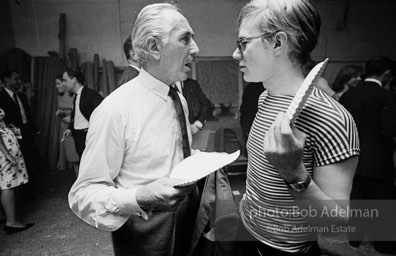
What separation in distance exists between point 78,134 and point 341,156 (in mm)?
3863

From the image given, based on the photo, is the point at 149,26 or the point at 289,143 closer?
the point at 289,143

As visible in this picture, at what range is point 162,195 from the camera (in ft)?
3.37

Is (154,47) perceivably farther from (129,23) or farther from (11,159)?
(129,23)

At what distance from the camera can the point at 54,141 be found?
608cm

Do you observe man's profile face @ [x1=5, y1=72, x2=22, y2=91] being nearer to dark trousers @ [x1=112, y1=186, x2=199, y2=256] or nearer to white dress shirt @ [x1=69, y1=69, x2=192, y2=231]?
white dress shirt @ [x1=69, y1=69, x2=192, y2=231]

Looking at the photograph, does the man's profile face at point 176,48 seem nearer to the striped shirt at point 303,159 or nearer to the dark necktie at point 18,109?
the striped shirt at point 303,159

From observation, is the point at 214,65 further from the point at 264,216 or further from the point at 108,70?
the point at 264,216

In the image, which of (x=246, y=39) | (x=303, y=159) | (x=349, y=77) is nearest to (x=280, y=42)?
(x=246, y=39)

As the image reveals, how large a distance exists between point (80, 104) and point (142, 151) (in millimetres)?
3010

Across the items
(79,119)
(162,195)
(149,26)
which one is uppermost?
(149,26)

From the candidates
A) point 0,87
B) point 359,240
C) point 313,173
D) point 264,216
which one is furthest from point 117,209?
point 0,87

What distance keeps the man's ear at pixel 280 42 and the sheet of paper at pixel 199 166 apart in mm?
Answer: 437

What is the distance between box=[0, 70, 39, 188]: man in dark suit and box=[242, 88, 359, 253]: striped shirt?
12.6 ft

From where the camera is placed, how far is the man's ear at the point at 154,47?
1.37m
